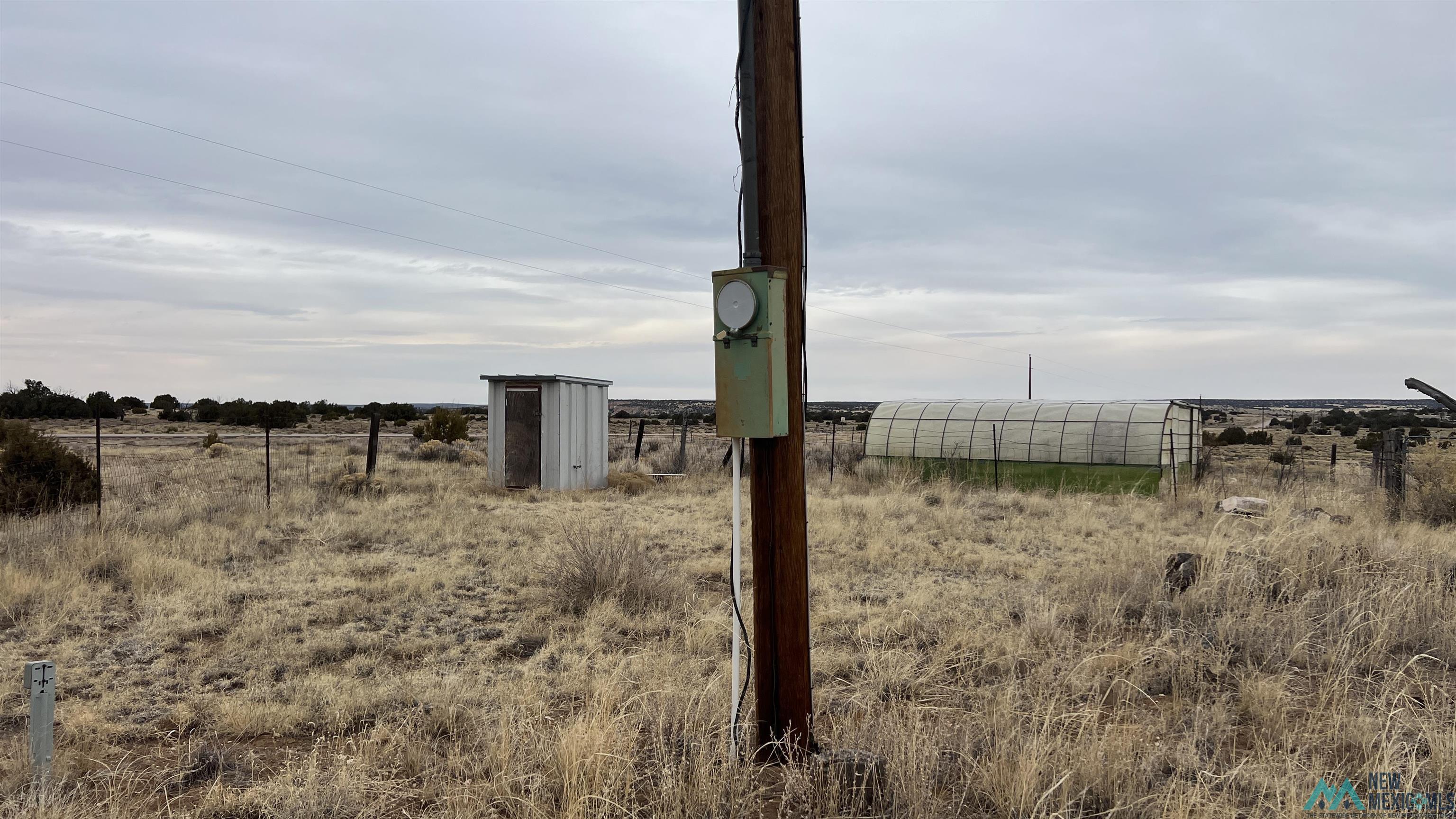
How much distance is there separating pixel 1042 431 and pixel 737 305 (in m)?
16.5

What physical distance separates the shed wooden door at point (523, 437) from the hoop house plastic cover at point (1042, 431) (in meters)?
8.12

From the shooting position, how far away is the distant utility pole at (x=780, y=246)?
3.58m

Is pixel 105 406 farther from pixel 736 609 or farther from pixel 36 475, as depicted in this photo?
pixel 736 609

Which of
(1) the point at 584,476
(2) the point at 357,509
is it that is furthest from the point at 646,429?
(2) the point at 357,509

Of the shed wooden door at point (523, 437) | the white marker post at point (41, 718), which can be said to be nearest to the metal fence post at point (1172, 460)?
the shed wooden door at point (523, 437)

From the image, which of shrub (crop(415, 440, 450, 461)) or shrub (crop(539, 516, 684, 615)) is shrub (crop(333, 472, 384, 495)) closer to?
shrub (crop(415, 440, 450, 461))

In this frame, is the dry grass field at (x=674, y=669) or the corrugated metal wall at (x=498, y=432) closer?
the dry grass field at (x=674, y=669)

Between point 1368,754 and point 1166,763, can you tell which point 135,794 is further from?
point 1368,754

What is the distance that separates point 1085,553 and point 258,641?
875 centimetres

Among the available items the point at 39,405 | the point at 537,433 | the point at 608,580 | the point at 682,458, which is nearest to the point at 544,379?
the point at 537,433

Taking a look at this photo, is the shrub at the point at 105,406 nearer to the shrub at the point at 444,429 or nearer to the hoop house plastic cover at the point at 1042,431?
the shrub at the point at 444,429

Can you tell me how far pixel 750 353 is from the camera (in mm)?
3467

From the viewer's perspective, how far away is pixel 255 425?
136 ft

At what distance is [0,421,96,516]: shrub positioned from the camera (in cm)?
1114
